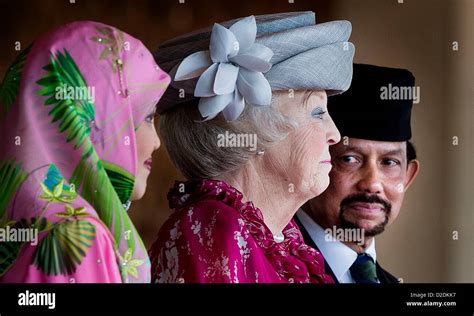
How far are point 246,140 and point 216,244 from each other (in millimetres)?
217

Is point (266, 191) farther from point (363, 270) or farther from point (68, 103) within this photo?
point (68, 103)

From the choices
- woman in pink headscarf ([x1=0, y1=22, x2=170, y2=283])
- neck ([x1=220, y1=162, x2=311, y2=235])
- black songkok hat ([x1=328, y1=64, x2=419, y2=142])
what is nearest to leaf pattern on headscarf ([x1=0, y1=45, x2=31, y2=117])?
woman in pink headscarf ([x1=0, y1=22, x2=170, y2=283])

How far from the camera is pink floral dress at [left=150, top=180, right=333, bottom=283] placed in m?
1.89

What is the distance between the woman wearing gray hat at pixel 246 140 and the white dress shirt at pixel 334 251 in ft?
0.61

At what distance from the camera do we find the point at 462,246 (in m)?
2.39

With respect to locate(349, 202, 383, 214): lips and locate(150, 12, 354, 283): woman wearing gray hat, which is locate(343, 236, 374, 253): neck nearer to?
locate(349, 202, 383, 214): lips

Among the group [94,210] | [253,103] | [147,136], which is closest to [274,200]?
[253,103]

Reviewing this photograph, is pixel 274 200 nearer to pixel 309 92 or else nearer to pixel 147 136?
pixel 309 92

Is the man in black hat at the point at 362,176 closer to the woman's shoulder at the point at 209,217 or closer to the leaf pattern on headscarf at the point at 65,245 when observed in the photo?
the woman's shoulder at the point at 209,217

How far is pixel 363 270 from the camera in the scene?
7.47ft

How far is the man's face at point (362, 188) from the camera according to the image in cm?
229

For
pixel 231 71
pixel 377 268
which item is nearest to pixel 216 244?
pixel 231 71

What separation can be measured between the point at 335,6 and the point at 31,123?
92 centimetres

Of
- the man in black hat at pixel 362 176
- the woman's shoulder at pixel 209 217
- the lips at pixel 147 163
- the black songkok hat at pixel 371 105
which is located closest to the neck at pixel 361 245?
the man in black hat at pixel 362 176
